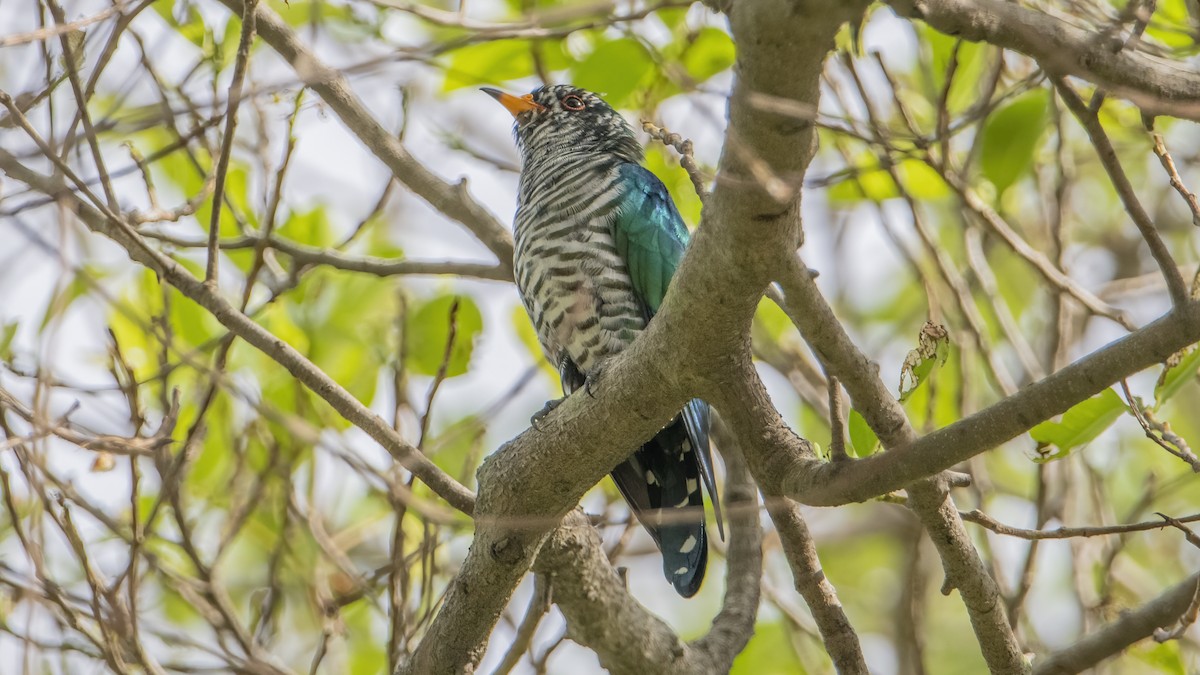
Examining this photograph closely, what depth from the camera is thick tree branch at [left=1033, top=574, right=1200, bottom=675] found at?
96.1 inches

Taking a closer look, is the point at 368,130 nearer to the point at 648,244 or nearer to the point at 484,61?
the point at 484,61

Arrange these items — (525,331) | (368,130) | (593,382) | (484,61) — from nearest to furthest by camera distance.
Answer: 1. (593,382)
2. (368,130)
3. (484,61)
4. (525,331)

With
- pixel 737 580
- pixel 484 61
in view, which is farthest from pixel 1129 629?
pixel 484 61

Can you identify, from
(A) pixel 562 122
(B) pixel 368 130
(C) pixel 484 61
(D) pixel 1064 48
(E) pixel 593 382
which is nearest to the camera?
(D) pixel 1064 48

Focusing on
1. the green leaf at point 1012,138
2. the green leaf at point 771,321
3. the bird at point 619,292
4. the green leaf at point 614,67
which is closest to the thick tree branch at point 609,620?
the bird at point 619,292

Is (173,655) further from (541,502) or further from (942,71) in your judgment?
(942,71)

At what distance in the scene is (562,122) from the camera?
520cm

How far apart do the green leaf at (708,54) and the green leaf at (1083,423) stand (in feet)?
6.72

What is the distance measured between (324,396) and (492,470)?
487 millimetres

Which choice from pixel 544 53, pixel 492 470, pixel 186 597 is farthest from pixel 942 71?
pixel 186 597

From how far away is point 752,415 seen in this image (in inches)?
110

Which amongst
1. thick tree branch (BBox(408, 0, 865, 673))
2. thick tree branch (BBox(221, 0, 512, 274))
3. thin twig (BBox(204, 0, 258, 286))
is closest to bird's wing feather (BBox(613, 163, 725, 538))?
thick tree branch (BBox(221, 0, 512, 274))

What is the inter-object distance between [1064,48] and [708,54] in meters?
2.28

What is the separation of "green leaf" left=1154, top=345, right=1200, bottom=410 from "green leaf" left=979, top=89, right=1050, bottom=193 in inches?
60.8
